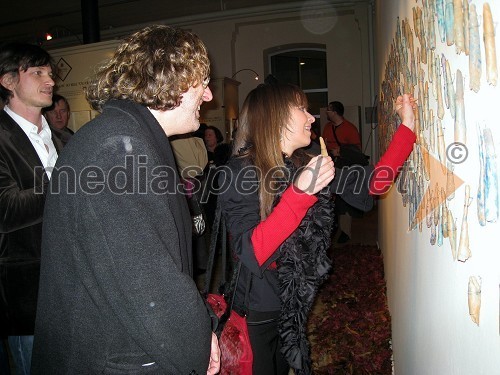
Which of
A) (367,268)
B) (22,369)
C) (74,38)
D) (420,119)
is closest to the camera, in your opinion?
(420,119)

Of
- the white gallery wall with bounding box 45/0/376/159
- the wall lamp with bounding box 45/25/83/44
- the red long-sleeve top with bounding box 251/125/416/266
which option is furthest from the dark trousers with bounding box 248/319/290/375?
the wall lamp with bounding box 45/25/83/44

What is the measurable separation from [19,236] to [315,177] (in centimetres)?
136

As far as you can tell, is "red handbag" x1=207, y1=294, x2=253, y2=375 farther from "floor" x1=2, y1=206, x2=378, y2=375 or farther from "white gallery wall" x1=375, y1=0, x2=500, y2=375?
"floor" x1=2, y1=206, x2=378, y2=375

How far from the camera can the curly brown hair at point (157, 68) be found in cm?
118

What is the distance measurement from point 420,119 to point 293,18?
9391 millimetres

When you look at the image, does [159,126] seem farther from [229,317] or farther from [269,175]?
[229,317]

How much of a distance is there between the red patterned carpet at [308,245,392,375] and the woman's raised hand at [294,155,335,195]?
6.46 ft

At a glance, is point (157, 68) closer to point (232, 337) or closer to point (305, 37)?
point (232, 337)

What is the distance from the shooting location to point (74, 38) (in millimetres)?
11680

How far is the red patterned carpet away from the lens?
311cm

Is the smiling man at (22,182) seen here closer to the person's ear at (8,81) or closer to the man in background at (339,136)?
the person's ear at (8,81)

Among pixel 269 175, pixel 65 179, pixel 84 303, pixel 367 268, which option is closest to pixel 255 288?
pixel 269 175

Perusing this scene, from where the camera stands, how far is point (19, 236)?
191cm

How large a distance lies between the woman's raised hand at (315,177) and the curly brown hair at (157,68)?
0.56 meters
